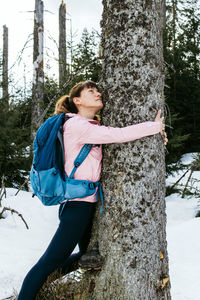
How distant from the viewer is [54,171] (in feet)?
7.73

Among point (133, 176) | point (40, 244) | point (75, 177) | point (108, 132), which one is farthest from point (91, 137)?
point (40, 244)

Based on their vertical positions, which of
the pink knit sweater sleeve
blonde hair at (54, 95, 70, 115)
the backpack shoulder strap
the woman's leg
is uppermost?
blonde hair at (54, 95, 70, 115)

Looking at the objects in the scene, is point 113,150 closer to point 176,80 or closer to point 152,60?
point 152,60

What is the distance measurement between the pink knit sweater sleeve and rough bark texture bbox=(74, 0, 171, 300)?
0.08 m

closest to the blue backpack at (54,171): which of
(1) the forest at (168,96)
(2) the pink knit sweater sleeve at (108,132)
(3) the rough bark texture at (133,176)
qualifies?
(2) the pink knit sweater sleeve at (108,132)

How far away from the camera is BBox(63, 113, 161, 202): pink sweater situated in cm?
231

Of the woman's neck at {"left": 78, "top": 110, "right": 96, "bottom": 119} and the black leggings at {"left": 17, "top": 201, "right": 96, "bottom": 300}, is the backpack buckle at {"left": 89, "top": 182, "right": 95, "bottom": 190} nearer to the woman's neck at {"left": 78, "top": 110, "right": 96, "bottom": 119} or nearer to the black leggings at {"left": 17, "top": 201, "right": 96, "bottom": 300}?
the black leggings at {"left": 17, "top": 201, "right": 96, "bottom": 300}

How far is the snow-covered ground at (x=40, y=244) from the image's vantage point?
3479 mm

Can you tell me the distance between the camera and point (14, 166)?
7449 millimetres

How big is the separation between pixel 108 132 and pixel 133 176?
1.27 feet

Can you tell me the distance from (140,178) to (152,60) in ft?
3.05

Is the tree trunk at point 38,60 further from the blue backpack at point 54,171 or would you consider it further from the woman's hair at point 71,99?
the blue backpack at point 54,171

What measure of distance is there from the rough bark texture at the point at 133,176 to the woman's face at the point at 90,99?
0.12m

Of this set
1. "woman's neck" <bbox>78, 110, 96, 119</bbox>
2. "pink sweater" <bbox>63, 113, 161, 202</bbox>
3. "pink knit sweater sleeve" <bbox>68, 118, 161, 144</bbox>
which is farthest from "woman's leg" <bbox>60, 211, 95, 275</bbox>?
"woman's neck" <bbox>78, 110, 96, 119</bbox>
